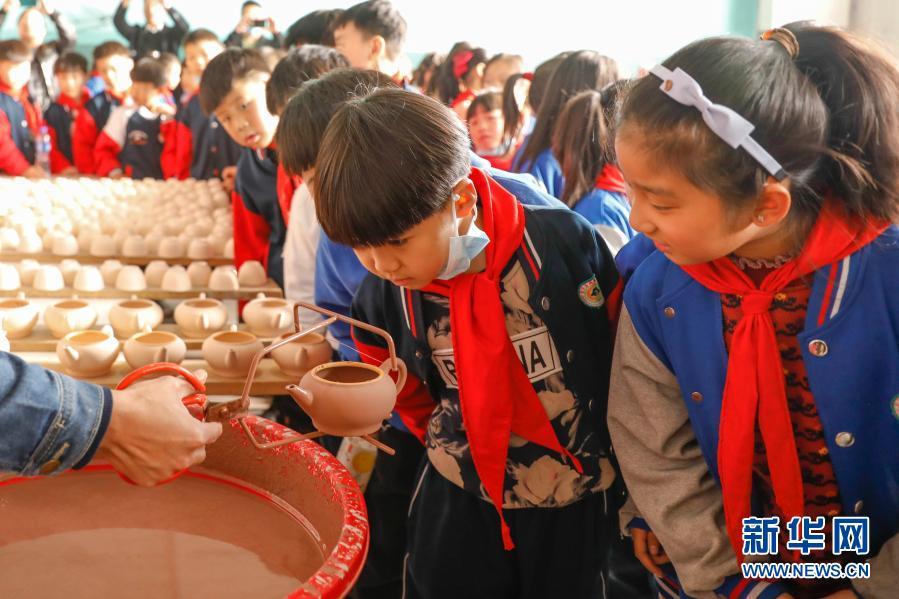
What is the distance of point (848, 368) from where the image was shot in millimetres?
1203

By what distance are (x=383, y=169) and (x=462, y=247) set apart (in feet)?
0.68

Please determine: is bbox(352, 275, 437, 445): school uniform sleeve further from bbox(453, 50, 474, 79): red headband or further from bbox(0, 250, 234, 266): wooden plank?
bbox(453, 50, 474, 79): red headband

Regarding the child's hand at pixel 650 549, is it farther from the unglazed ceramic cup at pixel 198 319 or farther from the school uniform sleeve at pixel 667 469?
the unglazed ceramic cup at pixel 198 319

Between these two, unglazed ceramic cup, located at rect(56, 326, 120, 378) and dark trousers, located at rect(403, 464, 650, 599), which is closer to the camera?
dark trousers, located at rect(403, 464, 650, 599)

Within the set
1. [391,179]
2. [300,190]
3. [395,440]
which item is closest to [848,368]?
[391,179]

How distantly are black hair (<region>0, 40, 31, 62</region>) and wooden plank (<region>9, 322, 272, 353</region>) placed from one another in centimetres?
552

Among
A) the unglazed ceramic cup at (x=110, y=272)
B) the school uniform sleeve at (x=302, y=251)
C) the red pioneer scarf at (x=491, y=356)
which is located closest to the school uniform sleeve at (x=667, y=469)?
the red pioneer scarf at (x=491, y=356)

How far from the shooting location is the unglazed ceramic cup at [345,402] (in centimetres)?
122

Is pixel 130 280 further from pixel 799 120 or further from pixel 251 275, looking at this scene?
pixel 799 120

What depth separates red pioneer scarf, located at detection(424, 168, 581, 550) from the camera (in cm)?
144

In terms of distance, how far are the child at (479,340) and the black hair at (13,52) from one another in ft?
22.0

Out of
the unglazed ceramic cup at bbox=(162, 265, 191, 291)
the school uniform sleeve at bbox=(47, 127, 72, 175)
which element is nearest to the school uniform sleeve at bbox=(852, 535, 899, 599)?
the unglazed ceramic cup at bbox=(162, 265, 191, 291)

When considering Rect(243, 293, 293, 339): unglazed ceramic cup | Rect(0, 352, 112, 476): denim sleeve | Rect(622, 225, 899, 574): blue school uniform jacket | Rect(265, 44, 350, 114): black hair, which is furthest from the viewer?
Rect(265, 44, 350, 114): black hair

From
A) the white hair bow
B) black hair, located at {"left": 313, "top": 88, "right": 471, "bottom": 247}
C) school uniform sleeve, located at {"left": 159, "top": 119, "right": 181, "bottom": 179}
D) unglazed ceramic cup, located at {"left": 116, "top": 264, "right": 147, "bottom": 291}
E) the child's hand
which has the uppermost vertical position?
the white hair bow
